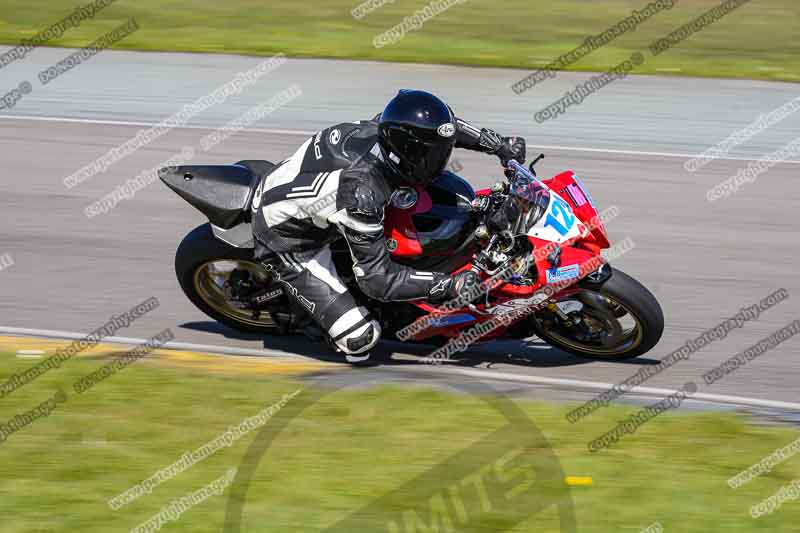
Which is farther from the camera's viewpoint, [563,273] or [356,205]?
[563,273]

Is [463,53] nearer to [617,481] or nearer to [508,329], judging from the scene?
[508,329]

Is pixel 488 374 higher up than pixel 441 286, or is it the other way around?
pixel 441 286

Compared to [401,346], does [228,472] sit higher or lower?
higher

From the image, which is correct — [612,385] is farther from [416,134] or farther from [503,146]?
[416,134]

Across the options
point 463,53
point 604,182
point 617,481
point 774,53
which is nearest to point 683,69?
point 774,53

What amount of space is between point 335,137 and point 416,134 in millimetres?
749

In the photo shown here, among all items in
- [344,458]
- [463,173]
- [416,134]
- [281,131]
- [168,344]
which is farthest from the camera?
[281,131]

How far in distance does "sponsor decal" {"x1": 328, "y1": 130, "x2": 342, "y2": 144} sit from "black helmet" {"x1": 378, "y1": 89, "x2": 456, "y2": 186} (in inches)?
Answer: 16.9

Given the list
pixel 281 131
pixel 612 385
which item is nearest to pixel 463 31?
pixel 281 131

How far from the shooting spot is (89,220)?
10680 millimetres

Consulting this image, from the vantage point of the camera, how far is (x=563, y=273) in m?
7.09

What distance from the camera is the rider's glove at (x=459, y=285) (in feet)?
23.4

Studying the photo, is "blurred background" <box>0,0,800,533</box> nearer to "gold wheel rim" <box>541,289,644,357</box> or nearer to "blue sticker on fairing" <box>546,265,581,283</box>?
"gold wheel rim" <box>541,289,644,357</box>

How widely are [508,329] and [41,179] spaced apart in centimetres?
597
